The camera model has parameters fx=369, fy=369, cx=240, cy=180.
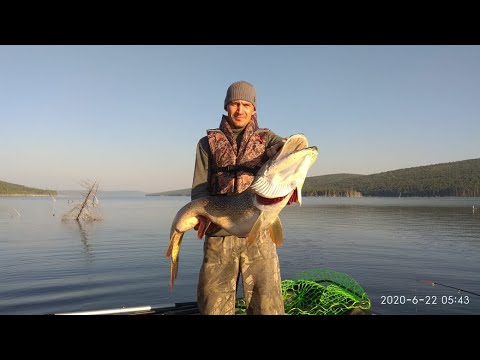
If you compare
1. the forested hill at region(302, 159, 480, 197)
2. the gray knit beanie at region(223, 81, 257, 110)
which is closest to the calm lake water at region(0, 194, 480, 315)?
the gray knit beanie at region(223, 81, 257, 110)

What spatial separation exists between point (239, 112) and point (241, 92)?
0.92 feet

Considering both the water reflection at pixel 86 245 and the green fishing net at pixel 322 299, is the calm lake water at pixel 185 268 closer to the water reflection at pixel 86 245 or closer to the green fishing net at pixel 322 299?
the water reflection at pixel 86 245

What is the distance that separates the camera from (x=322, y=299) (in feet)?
21.7

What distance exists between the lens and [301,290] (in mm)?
7504

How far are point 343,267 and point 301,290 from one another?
8.31 meters

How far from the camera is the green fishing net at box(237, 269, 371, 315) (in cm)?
643

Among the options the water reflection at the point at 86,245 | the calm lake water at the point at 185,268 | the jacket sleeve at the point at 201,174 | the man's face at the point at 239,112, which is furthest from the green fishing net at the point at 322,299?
the water reflection at the point at 86,245

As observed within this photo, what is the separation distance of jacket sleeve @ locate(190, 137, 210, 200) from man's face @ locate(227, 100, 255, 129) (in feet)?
1.65

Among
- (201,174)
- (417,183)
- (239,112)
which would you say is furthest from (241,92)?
(417,183)

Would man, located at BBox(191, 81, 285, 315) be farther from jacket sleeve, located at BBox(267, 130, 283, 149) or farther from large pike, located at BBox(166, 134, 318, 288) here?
large pike, located at BBox(166, 134, 318, 288)

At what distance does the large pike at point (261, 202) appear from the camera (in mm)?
3855

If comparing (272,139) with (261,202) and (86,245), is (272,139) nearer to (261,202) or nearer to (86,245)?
(261,202)
